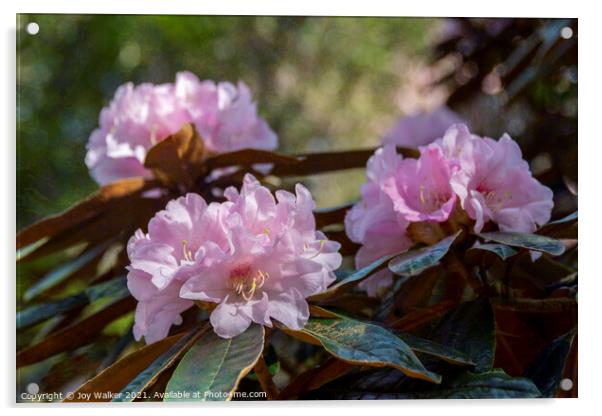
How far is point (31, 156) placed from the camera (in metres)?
1.21

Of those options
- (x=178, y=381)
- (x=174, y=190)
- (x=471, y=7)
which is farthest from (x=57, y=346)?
(x=471, y=7)

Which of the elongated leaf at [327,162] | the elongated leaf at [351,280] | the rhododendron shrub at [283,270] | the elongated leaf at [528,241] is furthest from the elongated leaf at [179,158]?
the elongated leaf at [528,241]

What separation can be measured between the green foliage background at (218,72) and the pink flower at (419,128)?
0.09 ft

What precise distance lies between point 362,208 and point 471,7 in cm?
45

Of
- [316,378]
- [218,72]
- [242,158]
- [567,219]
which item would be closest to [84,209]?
[242,158]

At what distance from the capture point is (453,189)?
0.90 metres

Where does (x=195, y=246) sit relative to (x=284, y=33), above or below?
below

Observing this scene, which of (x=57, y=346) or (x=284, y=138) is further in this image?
(x=284, y=138)

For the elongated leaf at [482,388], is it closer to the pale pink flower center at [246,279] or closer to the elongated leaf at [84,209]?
the pale pink flower center at [246,279]

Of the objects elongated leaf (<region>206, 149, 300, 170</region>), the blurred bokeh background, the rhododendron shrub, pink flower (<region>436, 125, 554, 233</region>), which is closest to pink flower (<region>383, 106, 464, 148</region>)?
the blurred bokeh background

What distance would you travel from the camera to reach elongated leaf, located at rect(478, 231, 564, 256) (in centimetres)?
87

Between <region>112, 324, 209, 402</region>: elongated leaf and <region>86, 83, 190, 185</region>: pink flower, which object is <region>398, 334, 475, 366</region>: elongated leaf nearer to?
<region>112, 324, 209, 402</region>: elongated leaf

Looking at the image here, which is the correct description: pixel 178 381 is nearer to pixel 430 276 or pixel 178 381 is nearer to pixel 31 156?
pixel 430 276

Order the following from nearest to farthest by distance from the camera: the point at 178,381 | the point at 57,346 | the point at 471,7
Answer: the point at 178,381, the point at 57,346, the point at 471,7
